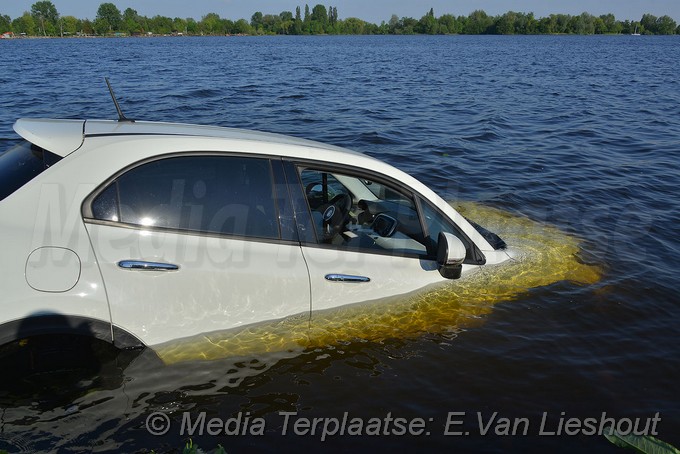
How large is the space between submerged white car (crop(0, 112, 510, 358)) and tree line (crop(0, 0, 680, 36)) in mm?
150636

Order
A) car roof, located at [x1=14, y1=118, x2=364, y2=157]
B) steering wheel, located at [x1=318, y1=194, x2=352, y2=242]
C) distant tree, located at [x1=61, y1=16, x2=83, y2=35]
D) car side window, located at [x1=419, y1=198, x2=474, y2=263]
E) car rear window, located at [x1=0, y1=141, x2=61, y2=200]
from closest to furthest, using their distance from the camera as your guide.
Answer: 1. car rear window, located at [x1=0, y1=141, x2=61, y2=200]
2. car roof, located at [x1=14, y1=118, x2=364, y2=157]
3. steering wheel, located at [x1=318, y1=194, x2=352, y2=242]
4. car side window, located at [x1=419, y1=198, x2=474, y2=263]
5. distant tree, located at [x1=61, y1=16, x2=83, y2=35]

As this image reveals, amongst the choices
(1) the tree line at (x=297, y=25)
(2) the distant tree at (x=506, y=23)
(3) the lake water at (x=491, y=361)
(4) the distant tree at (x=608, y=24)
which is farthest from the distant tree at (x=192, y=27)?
(3) the lake water at (x=491, y=361)

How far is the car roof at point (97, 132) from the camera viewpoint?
367 cm

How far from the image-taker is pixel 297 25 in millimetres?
169500

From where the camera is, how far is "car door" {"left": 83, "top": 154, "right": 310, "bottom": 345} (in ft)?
11.8

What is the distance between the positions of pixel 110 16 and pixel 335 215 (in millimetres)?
162051

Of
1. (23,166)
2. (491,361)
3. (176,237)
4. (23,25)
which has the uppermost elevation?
(23,25)

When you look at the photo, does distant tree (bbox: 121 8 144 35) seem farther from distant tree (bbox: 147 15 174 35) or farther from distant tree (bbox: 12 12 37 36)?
distant tree (bbox: 12 12 37 36)

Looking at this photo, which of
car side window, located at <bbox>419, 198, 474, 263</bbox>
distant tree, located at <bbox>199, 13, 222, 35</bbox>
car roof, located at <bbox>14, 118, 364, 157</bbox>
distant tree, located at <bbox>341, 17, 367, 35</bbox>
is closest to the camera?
car roof, located at <bbox>14, 118, 364, 157</bbox>

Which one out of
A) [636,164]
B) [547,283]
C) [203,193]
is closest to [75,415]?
[203,193]

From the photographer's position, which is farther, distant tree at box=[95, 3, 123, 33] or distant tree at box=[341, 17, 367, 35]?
distant tree at box=[341, 17, 367, 35]

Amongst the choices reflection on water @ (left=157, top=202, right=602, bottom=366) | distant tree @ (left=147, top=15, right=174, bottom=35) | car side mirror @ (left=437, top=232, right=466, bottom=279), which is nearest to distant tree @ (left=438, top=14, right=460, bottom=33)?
distant tree @ (left=147, top=15, right=174, bottom=35)

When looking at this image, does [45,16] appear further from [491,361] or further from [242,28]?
[491,361]

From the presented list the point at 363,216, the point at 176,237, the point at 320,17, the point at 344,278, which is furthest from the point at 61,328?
the point at 320,17
